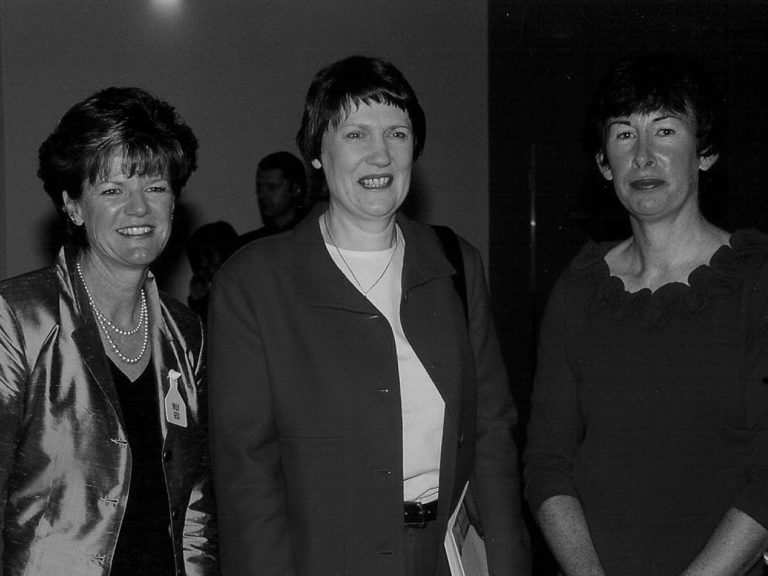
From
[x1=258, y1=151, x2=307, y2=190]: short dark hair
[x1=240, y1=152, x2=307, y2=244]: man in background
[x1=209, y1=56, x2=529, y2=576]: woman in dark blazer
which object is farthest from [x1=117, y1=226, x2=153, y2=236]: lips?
[x1=258, y1=151, x2=307, y2=190]: short dark hair

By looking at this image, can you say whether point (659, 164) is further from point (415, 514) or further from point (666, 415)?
point (415, 514)

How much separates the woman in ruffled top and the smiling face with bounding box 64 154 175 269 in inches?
43.5

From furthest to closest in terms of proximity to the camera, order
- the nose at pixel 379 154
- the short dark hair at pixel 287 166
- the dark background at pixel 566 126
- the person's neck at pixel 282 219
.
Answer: the short dark hair at pixel 287 166 < the person's neck at pixel 282 219 < the dark background at pixel 566 126 < the nose at pixel 379 154

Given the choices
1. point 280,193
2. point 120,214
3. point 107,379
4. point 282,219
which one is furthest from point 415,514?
point 280,193

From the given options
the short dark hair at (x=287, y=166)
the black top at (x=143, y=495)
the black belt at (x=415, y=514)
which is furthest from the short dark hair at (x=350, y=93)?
the short dark hair at (x=287, y=166)

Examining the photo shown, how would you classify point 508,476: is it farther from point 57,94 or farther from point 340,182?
point 57,94

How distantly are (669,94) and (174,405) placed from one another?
4.95ft

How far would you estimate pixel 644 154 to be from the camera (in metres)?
2.44

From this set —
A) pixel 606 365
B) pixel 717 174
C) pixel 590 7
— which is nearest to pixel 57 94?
pixel 590 7

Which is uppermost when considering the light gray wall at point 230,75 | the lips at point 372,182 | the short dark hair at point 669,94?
the light gray wall at point 230,75

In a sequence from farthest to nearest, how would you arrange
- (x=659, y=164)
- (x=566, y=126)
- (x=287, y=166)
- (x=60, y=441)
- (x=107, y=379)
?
1. (x=566, y=126)
2. (x=287, y=166)
3. (x=659, y=164)
4. (x=107, y=379)
5. (x=60, y=441)

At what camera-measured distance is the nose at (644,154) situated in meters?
2.43

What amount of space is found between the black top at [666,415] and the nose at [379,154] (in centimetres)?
69

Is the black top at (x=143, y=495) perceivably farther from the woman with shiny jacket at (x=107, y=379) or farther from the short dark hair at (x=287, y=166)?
the short dark hair at (x=287, y=166)
